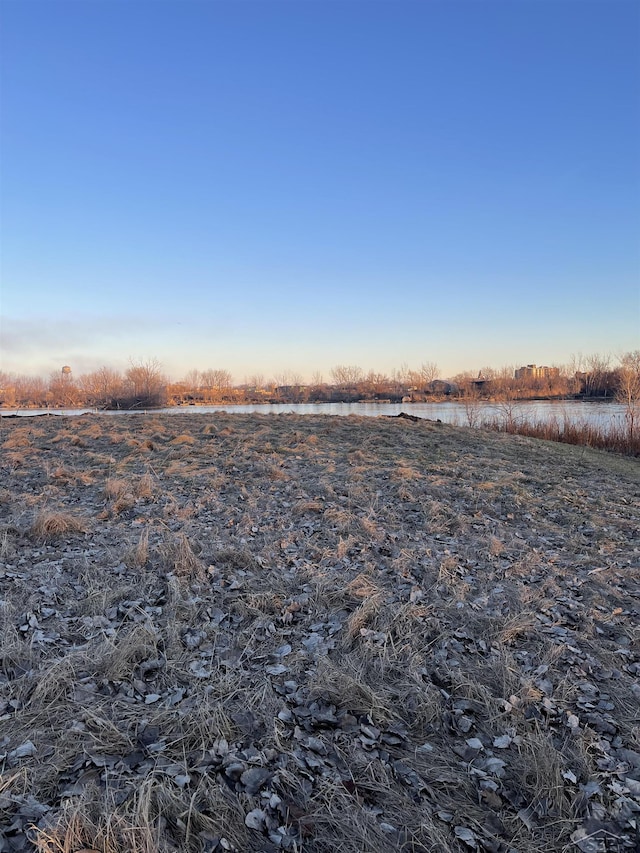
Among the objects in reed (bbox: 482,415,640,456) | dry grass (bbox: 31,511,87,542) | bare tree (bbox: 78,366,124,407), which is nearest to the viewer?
dry grass (bbox: 31,511,87,542)

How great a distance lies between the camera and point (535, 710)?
322 cm

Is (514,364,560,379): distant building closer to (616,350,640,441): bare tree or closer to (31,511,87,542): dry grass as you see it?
(616,350,640,441): bare tree

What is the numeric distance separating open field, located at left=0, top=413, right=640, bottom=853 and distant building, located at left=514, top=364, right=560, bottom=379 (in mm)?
59786

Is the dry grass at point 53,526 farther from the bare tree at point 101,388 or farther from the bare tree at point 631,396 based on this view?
the bare tree at point 101,388

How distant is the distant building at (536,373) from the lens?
62109 mm

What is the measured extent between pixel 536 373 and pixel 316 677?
247 feet

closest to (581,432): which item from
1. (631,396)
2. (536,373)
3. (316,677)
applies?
(631,396)

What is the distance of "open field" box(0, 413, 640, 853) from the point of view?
2393 mm

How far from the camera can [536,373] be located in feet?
230

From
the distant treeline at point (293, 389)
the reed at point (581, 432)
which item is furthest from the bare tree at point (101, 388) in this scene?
the reed at point (581, 432)

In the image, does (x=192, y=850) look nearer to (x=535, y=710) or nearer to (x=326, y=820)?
(x=326, y=820)

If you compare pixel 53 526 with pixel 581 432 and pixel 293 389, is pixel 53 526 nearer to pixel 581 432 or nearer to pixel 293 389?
pixel 581 432

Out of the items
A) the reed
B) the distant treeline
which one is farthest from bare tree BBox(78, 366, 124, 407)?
the reed

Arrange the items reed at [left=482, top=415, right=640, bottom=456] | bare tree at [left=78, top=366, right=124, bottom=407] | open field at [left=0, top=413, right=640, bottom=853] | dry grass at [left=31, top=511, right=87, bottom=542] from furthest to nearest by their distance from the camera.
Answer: bare tree at [left=78, top=366, right=124, bottom=407]
reed at [left=482, top=415, right=640, bottom=456]
dry grass at [left=31, top=511, right=87, bottom=542]
open field at [left=0, top=413, right=640, bottom=853]
